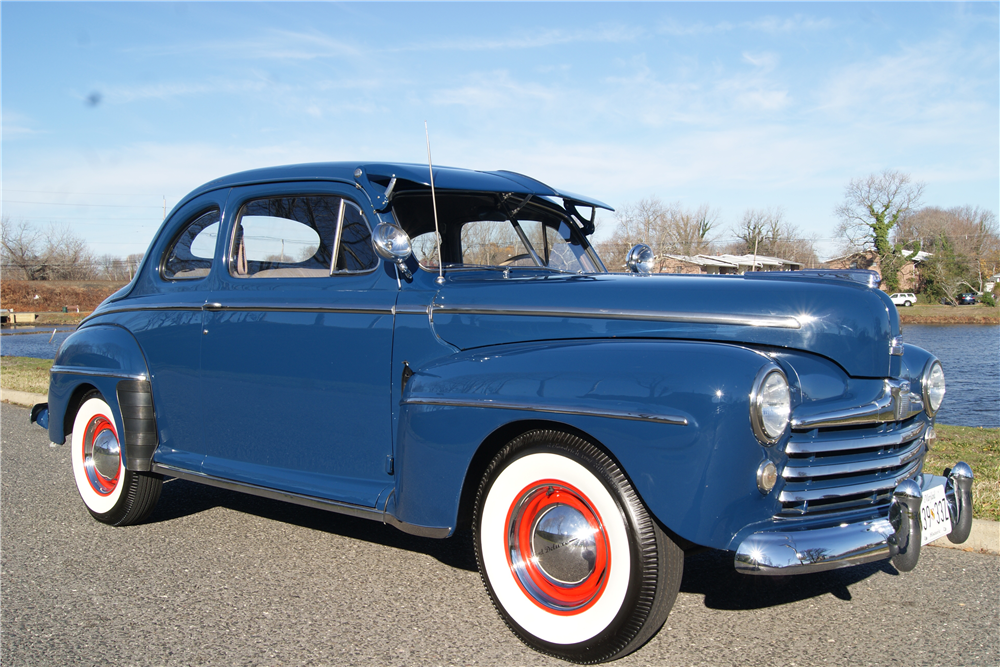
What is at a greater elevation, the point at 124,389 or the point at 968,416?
the point at 124,389

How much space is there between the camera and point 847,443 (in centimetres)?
266

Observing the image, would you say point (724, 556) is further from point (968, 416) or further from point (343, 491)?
point (968, 416)

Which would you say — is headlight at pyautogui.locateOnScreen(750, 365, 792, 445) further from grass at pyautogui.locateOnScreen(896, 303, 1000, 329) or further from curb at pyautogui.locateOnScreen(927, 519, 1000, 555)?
grass at pyautogui.locateOnScreen(896, 303, 1000, 329)

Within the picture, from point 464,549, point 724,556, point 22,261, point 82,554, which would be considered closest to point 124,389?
point 82,554

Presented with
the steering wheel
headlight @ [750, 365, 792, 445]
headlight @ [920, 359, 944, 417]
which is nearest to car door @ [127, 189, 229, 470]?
the steering wheel

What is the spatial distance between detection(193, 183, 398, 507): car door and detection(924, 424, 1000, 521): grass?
123 inches

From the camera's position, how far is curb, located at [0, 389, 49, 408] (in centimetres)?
932

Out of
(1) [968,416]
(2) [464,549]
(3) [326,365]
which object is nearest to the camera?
(3) [326,365]

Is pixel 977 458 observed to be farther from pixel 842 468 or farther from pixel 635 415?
pixel 635 415

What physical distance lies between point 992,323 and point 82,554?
37.1m

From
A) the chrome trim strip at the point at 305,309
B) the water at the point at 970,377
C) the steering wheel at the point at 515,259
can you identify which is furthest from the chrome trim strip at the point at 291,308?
the water at the point at 970,377

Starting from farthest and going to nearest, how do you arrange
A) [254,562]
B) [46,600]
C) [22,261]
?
[22,261]
[254,562]
[46,600]

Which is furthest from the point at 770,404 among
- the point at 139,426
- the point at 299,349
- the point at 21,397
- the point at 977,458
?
the point at 21,397

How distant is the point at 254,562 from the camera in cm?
381
